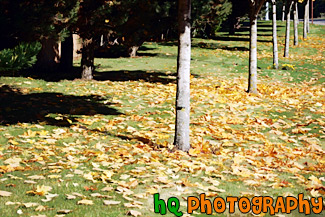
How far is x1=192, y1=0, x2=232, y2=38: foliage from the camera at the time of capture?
18141 millimetres

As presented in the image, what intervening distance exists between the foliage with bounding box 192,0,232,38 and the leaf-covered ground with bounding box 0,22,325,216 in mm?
4917

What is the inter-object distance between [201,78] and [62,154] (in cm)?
869

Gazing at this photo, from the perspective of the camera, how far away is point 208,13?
21484 mm

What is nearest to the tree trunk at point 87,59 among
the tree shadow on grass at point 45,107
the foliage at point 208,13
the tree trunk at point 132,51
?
the tree shadow on grass at point 45,107

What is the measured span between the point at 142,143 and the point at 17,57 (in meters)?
2.85

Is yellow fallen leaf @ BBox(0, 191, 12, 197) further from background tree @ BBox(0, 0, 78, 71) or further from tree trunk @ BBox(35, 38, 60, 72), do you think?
tree trunk @ BBox(35, 38, 60, 72)

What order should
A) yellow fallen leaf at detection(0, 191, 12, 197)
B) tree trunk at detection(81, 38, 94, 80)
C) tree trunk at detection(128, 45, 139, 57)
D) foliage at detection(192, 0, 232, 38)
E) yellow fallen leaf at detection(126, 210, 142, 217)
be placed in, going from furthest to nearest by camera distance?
tree trunk at detection(128, 45, 139, 57) → foliage at detection(192, 0, 232, 38) → tree trunk at detection(81, 38, 94, 80) → yellow fallen leaf at detection(0, 191, 12, 197) → yellow fallen leaf at detection(126, 210, 142, 217)

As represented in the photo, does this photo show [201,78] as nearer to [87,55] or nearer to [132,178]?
[87,55]

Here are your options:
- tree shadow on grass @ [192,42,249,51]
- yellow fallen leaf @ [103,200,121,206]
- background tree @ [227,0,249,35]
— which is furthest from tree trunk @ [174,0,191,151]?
background tree @ [227,0,249,35]

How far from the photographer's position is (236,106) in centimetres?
1046

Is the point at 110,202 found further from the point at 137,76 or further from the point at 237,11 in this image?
the point at 237,11

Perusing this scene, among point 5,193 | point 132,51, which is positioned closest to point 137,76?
point 132,51

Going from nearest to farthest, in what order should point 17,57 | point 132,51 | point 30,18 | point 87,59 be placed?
1. point 17,57
2. point 30,18
3. point 87,59
4. point 132,51

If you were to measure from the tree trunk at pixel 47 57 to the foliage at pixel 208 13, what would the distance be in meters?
6.82
